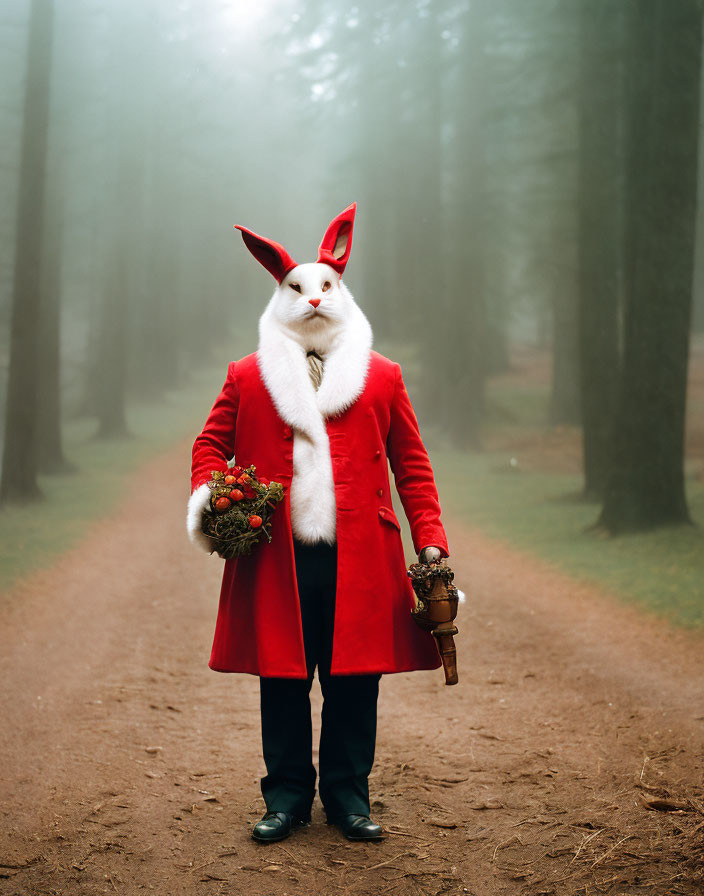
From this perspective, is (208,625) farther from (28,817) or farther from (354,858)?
(354,858)

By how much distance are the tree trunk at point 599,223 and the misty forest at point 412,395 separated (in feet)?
0.10

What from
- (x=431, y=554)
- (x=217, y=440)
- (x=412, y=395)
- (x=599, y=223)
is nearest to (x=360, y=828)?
(x=431, y=554)

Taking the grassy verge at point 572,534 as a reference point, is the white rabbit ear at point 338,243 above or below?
above

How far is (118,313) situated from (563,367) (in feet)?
15.7

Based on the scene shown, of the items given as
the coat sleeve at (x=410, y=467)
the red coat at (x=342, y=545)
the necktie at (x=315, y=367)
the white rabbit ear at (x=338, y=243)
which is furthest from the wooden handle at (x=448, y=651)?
the white rabbit ear at (x=338, y=243)

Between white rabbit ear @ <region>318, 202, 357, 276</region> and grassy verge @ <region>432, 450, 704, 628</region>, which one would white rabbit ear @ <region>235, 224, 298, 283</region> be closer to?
white rabbit ear @ <region>318, 202, 357, 276</region>

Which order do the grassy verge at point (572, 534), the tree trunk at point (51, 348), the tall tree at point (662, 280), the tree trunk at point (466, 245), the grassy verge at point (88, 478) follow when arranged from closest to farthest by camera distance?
the grassy verge at point (572, 534) < the grassy verge at point (88, 478) < the tall tree at point (662, 280) < the tree trunk at point (51, 348) < the tree trunk at point (466, 245)

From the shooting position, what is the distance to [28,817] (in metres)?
3.24

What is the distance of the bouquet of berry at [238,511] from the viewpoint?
2697 millimetres

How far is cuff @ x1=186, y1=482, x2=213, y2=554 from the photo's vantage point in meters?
2.75

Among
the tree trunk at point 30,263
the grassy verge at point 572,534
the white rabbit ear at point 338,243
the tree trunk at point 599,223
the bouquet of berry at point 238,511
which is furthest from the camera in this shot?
the tree trunk at point 599,223

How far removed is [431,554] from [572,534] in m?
4.83

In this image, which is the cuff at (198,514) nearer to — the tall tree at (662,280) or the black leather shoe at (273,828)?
the black leather shoe at (273,828)

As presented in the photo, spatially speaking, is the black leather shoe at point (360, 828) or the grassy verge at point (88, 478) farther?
the grassy verge at point (88, 478)
